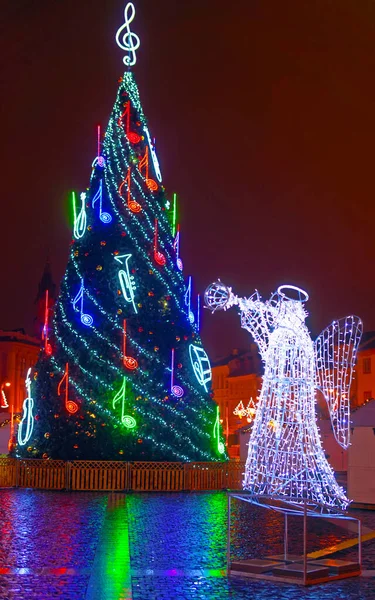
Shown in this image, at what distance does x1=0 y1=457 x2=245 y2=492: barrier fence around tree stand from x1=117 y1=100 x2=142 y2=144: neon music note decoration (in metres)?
10.6

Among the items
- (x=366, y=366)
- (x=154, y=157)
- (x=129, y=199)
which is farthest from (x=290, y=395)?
(x=366, y=366)

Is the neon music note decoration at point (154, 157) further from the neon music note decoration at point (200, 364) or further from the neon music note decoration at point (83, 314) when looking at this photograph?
the neon music note decoration at point (200, 364)

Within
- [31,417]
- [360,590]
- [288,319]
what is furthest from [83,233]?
[360,590]

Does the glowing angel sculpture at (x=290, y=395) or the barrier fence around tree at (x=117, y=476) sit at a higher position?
the glowing angel sculpture at (x=290, y=395)

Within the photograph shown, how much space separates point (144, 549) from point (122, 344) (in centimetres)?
1295

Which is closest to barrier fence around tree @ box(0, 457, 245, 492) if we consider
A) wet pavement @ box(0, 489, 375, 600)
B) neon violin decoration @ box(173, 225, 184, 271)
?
wet pavement @ box(0, 489, 375, 600)

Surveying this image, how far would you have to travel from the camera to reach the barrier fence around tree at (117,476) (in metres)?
25.0

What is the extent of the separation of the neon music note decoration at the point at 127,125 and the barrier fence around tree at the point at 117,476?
10575mm

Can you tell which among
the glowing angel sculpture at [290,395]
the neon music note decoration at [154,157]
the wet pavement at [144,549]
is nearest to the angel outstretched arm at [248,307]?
the glowing angel sculpture at [290,395]

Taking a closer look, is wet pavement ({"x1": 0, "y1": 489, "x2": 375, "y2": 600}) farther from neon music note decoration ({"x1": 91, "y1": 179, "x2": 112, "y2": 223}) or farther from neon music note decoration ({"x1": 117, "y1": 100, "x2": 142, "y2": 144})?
A: neon music note decoration ({"x1": 117, "y1": 100, "x2": 142, "y2": 144})

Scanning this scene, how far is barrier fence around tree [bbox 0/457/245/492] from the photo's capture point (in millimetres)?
25016

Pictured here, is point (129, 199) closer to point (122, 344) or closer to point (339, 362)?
point (122, 344)

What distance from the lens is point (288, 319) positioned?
20.5 m

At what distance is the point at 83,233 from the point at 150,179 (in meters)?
2.90
